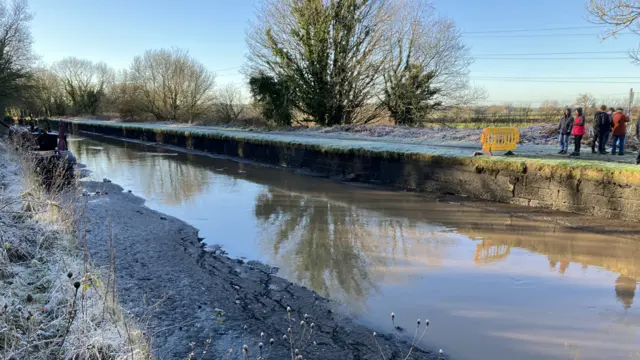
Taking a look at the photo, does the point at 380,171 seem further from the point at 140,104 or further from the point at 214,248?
the point at 140,104

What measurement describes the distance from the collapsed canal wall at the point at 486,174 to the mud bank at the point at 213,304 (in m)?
5.99

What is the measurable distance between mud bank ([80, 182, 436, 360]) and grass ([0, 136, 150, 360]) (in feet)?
1.01

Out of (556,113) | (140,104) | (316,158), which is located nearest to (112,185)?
(316,158)

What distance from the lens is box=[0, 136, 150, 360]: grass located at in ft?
9.02

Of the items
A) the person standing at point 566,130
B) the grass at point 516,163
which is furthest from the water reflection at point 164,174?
the person standing at point 566,130

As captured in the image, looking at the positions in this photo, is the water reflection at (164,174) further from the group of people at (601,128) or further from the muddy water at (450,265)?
the group of people at (601,128)

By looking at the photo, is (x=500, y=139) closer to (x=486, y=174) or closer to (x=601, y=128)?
(x=486, y=174)

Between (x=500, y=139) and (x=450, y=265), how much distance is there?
6622mm

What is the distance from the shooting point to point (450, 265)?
5.55 m

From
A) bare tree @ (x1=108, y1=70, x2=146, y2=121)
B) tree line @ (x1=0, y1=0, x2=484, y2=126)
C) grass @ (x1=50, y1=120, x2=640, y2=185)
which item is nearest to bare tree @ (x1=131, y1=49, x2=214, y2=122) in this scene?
bare tree @ (x1=108, y1=70, x2=146, y2=121)

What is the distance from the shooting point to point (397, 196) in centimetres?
1042

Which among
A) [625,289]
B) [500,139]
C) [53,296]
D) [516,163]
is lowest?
[625,289]

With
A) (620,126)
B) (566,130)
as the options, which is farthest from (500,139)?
(620,126)

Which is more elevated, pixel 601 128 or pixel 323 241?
pixel 601 128
